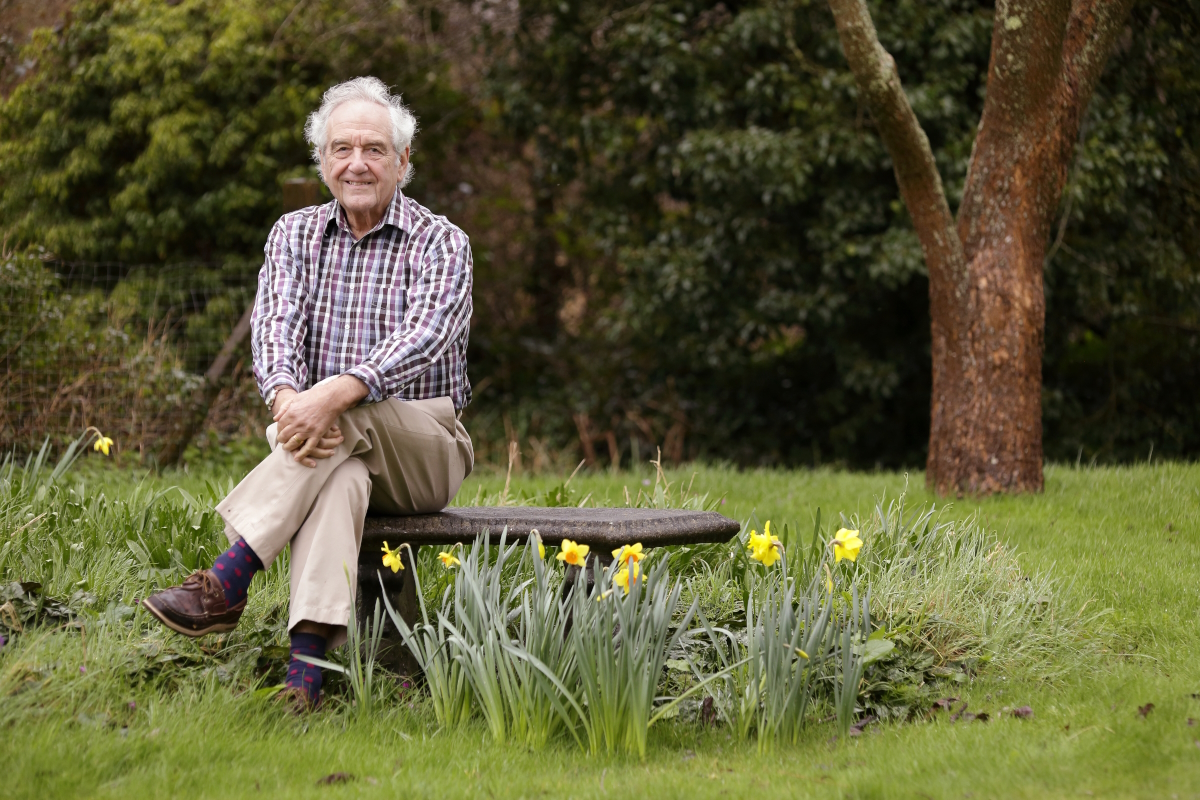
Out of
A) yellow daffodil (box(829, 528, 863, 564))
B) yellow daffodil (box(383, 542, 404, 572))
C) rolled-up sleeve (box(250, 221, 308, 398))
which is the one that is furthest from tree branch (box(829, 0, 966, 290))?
yellow daffodil (box(383, 542, 404, 572))

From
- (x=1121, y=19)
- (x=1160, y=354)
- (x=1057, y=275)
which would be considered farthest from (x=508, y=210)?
(x=1121, y=19)

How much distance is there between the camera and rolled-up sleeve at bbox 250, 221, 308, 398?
118 inches

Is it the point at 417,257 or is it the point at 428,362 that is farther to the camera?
the point at 417,257

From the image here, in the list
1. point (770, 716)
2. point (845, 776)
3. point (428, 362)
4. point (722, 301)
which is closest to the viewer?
point (845, 776)

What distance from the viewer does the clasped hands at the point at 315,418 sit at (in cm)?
270

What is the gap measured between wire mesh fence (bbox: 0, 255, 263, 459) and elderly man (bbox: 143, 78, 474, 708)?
3201 millimetres

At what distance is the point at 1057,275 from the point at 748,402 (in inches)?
118

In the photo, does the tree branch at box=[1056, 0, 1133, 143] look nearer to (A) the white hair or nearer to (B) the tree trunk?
(B) the tree trunk

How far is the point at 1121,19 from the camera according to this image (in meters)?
5.37

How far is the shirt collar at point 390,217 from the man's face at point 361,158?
2 centimetres

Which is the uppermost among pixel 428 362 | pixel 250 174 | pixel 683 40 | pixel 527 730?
pixel 683 40

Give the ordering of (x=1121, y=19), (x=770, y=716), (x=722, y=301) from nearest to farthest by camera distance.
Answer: (x=770, y=716), (x=1121, y=19), (x=722, y=301)

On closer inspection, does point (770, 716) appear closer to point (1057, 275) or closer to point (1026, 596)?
point (1026, 596)

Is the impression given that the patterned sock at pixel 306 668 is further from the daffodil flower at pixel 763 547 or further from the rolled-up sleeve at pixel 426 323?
the daffodil flower at pixel 763 547
